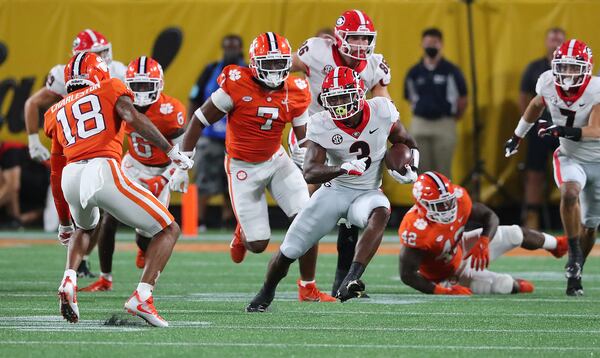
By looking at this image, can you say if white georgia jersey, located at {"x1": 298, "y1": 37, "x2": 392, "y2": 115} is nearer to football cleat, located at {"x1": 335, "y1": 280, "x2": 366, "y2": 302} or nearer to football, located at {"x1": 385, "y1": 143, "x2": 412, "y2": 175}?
football, located at {"x1": 385, "y1": 143, "x2": 412, "y2": 175}

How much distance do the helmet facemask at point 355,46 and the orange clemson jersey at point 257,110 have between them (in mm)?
353

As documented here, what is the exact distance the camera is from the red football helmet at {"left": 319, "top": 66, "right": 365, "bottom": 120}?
22.3ft

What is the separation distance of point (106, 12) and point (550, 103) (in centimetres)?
656

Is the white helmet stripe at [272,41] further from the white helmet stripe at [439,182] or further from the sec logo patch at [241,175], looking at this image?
the white helmet stripe at [439,182]

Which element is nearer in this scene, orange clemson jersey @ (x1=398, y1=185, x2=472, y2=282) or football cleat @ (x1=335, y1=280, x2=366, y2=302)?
football cleat @ (x1=335, y1=280, x2=366, y2=302)

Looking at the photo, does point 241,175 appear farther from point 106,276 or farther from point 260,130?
point 106,276

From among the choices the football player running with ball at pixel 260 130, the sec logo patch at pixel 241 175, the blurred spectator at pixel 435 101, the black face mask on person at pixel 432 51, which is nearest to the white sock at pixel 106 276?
the football player running with ball at pixel 260 130

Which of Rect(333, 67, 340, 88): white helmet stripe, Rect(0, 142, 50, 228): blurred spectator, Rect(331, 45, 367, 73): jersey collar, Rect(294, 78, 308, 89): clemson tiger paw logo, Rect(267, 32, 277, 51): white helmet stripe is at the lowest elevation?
Rect(0, 142, 50, 228): blurred spectator

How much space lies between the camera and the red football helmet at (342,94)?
6805 mm

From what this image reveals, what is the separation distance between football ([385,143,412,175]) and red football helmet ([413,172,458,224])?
1.01 m

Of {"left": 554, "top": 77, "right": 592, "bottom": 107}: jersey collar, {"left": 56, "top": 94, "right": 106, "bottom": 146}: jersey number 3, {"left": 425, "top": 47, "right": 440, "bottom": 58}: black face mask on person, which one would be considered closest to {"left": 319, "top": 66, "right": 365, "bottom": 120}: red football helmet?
{"left": 56, "top": 94, "right": 106, "bottom": 146}: jersey number 3

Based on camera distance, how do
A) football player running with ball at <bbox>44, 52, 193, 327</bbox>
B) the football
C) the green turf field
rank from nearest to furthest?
the green turf field < football player running with ball at <bbox>44, 52, 193, 327</bbox> < the football

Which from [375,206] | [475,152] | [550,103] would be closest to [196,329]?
[375,206]

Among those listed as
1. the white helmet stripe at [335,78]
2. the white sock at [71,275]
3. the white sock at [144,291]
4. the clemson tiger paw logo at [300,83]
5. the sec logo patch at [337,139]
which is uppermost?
the white helmet stripe at [335,78]
